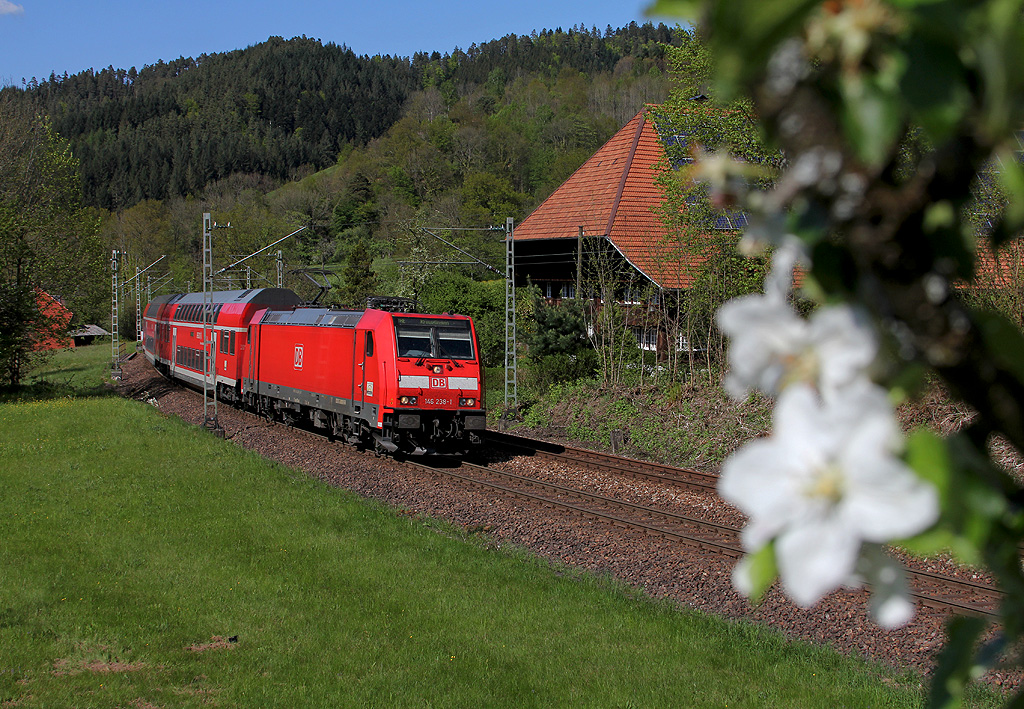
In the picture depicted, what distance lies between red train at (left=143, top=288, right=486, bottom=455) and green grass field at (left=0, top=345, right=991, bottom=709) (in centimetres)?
401

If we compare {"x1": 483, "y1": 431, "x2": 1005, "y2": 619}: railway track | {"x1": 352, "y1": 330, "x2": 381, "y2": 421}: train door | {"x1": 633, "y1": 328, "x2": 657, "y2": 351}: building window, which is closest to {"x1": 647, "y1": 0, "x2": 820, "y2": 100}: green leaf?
{"x1": 483, "y1": 431, "x2": 1005, "y2": 619}: railway track

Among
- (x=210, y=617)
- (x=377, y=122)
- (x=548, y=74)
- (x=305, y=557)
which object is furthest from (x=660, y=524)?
(x=377, y=122)

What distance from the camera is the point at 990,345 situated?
0.83 m

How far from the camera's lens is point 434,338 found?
18.2m

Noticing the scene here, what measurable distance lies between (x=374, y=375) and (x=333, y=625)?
948 cm

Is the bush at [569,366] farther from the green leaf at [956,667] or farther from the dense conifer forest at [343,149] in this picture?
the green leaf at [956,667]

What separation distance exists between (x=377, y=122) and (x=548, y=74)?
112 ft

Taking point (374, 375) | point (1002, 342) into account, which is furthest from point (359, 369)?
point (1002, 342)

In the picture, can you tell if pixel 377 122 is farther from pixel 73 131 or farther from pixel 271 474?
pixel 271 474

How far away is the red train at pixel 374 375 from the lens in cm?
1780

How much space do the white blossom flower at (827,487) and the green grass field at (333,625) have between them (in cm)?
706

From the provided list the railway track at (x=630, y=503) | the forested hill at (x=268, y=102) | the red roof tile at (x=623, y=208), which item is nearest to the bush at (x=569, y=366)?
the red roof tile at (x=623, y=208)

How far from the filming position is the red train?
701 inches

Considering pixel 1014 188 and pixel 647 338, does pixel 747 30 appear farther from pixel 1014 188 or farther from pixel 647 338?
pixel 647 338
